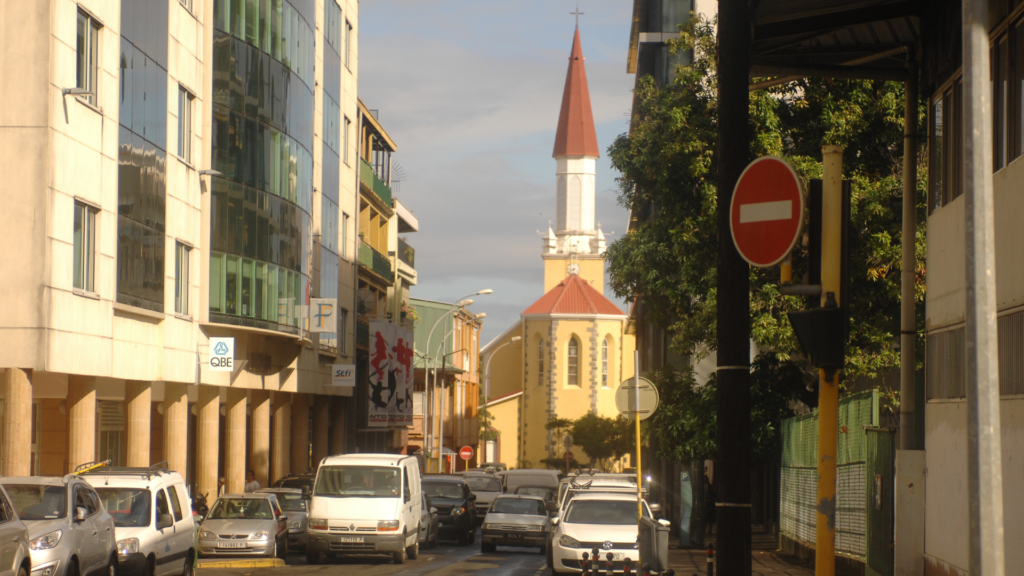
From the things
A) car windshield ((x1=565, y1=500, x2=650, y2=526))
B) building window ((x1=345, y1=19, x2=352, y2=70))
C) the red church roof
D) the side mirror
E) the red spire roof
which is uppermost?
the red spire roof

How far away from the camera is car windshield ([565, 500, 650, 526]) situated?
71.1 feet

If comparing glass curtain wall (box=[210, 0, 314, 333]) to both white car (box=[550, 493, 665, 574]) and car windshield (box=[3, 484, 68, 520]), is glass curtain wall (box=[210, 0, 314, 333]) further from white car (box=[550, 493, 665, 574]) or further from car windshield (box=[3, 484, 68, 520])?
car windshield (box=[3, 484, 68, 520])

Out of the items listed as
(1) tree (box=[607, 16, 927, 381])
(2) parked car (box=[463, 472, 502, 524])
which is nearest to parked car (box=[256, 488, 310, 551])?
(1) tree (box=[607, 16, 927, 381])

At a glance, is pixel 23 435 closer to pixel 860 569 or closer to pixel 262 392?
pixel 860 569

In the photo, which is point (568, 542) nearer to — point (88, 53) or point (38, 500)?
point (38, 500)

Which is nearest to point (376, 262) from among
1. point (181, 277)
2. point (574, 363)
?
point (181, 277)

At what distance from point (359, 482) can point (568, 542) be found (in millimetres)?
5911

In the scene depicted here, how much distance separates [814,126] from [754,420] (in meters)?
5.80

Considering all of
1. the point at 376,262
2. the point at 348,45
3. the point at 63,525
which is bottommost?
the point at 63,525

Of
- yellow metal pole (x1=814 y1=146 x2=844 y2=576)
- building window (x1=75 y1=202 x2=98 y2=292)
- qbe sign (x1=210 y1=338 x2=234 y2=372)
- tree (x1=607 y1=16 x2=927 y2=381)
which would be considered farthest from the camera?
qbe sign (x1=210 y1=338 x2=234 y2=372)

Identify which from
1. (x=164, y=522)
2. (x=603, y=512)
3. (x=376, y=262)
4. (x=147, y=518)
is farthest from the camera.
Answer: (x=376, y=262)

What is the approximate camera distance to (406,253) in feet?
228

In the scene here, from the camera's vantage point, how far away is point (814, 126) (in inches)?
910

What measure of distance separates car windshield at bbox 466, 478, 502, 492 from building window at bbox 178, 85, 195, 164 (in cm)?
1647
